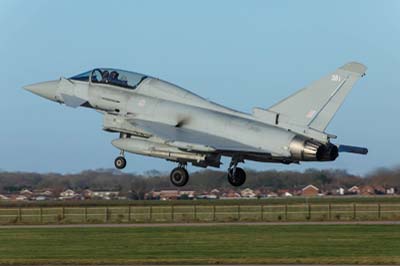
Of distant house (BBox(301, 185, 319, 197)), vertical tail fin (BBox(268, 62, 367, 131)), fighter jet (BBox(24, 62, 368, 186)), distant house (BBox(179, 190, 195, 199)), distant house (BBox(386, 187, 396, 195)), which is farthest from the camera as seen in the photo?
distant house (BBox(179, 190, 195, 199))

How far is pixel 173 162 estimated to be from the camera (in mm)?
46406

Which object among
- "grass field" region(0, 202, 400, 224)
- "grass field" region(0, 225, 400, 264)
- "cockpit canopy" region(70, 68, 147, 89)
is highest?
"cockpit canopy" region(70, 68, 147, 89)

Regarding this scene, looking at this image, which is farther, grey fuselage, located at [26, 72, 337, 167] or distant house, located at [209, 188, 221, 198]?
distant house, located at [209, 188, 221, 198]

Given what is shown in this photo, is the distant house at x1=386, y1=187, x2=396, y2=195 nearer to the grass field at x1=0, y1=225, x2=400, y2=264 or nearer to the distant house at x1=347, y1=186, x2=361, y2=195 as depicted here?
the distant house at x1=347, y1=186, x2=361, y2=195

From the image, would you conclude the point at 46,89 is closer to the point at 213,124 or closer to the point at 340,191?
the point at 213,124

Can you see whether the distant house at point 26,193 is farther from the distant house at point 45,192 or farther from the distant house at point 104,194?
the distant house at point 104,194

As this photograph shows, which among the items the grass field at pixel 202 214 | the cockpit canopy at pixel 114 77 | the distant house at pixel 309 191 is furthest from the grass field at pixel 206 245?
the distant house at pixel 309 191

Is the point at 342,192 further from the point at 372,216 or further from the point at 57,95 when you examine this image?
the point at 57,95

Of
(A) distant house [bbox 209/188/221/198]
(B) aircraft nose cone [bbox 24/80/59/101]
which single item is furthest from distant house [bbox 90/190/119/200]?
(B) aircraft nose cone [bbox 24/80/59/101]

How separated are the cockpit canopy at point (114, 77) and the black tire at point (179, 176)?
14.2 feet

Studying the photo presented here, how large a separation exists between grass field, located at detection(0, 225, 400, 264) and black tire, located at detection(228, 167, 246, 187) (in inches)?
124

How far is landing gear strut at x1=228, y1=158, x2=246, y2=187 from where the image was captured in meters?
45.9

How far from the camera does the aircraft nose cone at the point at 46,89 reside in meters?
49.6

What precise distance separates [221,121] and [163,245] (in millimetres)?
10950
